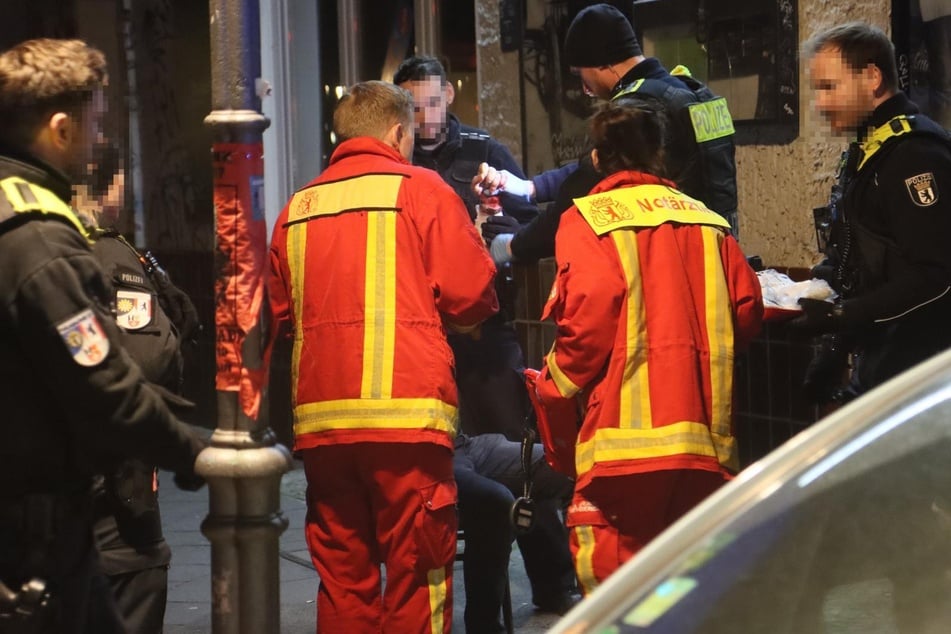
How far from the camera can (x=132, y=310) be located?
14.3ft

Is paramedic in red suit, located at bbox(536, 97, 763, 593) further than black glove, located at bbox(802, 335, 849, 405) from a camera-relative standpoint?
No

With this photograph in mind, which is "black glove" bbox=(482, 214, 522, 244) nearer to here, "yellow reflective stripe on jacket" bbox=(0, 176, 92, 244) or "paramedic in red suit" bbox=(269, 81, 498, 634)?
"paramedic in red suit" bbox=(269, 81, 498, 634)

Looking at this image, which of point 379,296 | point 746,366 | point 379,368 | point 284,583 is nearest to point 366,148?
point 379,296

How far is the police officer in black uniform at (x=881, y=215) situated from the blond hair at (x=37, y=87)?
2289 millimetres

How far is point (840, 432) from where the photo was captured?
2.09 metres

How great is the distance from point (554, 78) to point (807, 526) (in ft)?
21.1

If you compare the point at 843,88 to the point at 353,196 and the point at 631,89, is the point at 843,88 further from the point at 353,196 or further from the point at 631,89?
the point at 353,196

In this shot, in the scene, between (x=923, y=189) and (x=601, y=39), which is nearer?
(x=923, y=189)

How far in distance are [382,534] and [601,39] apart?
1944 millimetres

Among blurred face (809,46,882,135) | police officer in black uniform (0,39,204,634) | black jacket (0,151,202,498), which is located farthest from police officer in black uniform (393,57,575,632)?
black jacket (0,151,202,498)

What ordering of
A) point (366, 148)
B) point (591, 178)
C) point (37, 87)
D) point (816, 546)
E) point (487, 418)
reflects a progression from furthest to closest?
point (487, 418) → point (591, 178) → point (366, 148) → point (37, 87) → point (816, 546)

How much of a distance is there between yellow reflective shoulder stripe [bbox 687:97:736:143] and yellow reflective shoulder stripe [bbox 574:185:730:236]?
76 centimetres

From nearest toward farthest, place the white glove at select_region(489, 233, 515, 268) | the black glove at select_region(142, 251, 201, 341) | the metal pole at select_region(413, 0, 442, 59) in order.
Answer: the black glove at select_region(142, 251, 201, 341)
the white glove at select_region(489, 233, 515, 268)
the metal pole at select_region(413, 0, 442, 59)

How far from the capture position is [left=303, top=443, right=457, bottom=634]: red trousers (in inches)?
183
